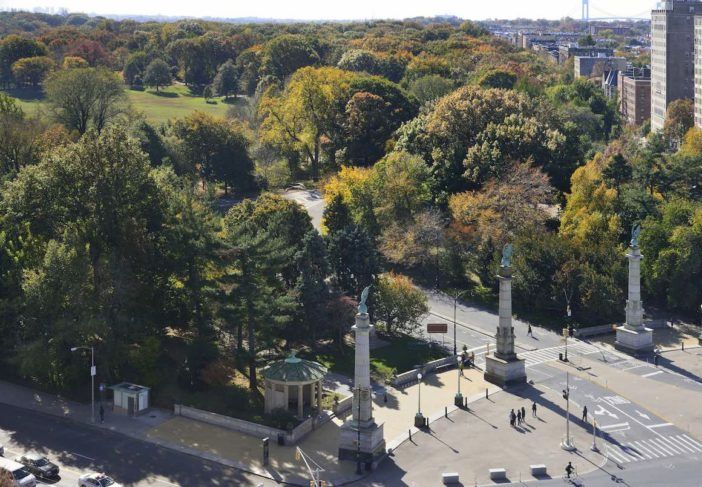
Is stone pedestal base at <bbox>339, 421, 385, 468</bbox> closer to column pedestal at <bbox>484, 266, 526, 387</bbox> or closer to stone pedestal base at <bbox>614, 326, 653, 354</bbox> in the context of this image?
column pedestal at <bbox>484, 266, 526, 387</bbox>

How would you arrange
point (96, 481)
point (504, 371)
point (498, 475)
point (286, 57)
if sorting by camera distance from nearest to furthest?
point (96, 481), point (498, 475), point (504, 371), point (286, 57)

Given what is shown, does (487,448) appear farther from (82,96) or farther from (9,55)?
(9,55)

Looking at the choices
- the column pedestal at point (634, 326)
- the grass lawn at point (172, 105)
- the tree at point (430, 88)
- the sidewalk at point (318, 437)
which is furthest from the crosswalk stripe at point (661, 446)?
the grass lawn at point (172, 105)

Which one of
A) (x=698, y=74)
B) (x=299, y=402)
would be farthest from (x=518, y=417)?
(x=698, y=74)

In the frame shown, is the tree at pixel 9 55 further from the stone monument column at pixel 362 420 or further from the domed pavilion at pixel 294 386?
the stone monument column at pixel 362 420

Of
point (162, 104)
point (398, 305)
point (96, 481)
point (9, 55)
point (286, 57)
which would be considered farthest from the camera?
point (9, 55)
